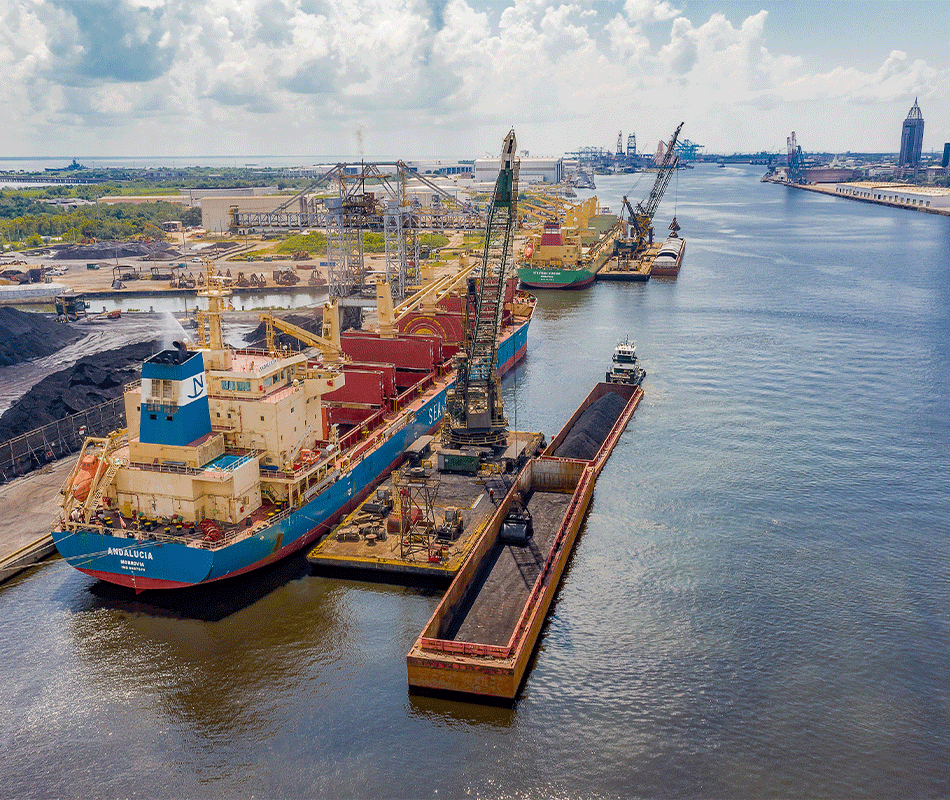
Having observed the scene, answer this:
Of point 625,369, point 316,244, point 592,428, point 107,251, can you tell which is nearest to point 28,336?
point 592,428

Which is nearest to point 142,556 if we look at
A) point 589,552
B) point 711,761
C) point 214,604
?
point 214,604

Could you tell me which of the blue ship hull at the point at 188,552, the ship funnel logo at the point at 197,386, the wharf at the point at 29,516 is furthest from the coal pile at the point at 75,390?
the ship funnel logo at the point at 197,386

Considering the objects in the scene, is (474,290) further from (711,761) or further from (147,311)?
(147,311)

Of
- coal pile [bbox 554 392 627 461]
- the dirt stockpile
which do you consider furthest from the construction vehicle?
coal pile [bbox 554 392 627 461]

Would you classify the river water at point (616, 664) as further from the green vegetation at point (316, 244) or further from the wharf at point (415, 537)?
the green vegetation at point (316, 244)

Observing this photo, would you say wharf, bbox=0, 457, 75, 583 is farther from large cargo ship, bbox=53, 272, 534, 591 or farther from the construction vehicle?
the construction vehicle
